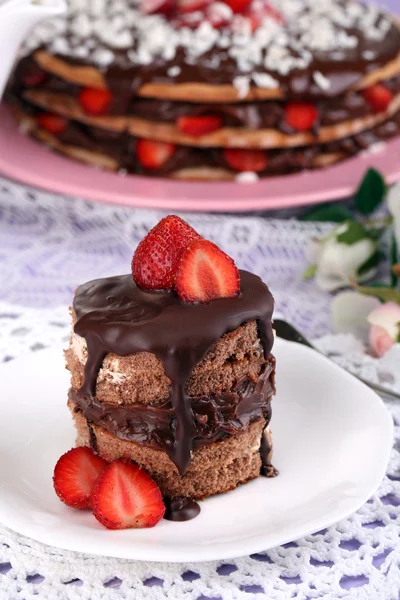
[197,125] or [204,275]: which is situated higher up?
[204,275]

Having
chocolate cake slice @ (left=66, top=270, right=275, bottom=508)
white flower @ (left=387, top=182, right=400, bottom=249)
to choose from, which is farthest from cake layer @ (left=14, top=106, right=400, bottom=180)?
chocolate cake slice @ (left=66, top=270, right=275, bottom=508)

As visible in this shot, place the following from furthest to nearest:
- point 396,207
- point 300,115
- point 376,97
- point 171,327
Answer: point 376,97 → point 300,115 → point 396,207 → point 171,327

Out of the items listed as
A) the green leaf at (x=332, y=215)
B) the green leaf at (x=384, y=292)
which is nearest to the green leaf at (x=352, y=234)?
the green leaf at (x=384, y=292)

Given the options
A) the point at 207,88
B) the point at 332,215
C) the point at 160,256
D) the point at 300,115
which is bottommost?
the point at 332,215

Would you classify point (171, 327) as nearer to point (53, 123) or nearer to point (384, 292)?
point (384, 292)

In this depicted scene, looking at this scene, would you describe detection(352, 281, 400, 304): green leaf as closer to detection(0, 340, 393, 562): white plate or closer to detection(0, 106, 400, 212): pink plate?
detection(0, 340, 393, 562): white plate

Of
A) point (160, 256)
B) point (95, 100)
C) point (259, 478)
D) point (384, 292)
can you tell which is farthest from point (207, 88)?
point (259, 478)

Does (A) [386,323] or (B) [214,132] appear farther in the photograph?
(B) [214,132]
